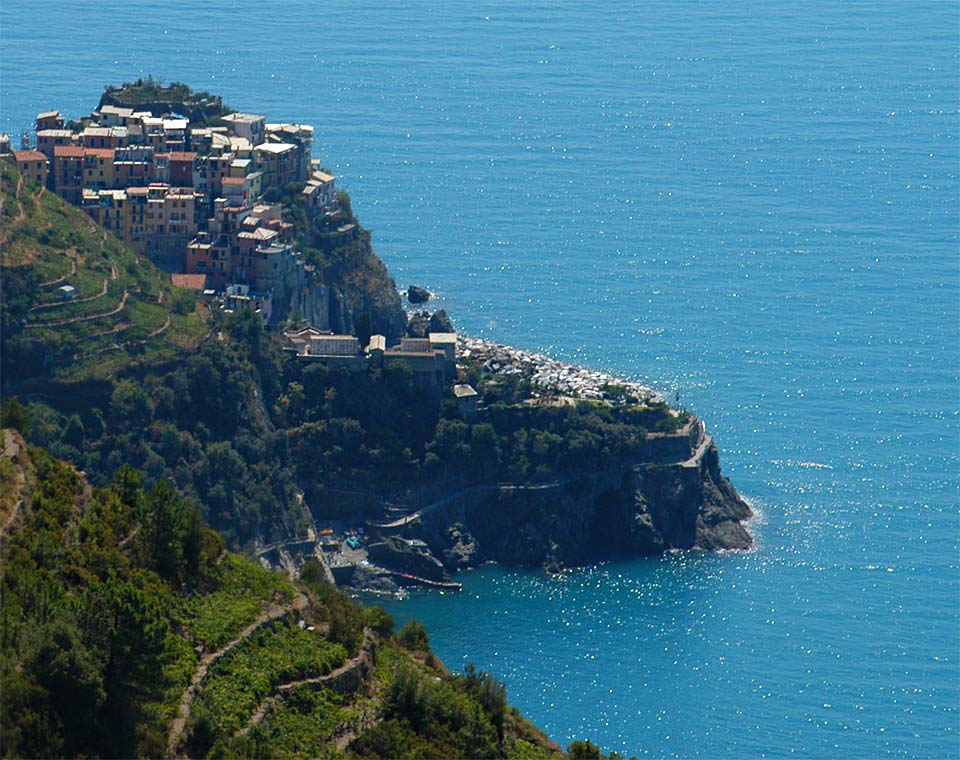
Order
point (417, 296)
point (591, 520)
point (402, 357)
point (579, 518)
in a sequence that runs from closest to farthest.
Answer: point (579, 518), point (591, 520), point (402, 357), point (417, 296)

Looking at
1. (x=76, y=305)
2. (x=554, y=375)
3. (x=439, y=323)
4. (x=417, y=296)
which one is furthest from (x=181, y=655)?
(x=417, y=296)

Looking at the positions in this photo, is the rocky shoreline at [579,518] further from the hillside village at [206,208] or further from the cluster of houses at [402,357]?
the hillside village at [206,208]

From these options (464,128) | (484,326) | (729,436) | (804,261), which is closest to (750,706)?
(729,436)

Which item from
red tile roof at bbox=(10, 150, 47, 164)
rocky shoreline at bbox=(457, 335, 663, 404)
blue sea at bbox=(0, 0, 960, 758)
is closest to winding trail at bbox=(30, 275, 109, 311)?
red tile roof at bbox=(10, 150, 47, 164)

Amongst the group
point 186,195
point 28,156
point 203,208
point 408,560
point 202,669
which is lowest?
point 202,669

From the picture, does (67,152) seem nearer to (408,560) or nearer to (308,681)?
(408,560)

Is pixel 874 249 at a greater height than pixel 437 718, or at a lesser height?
greater

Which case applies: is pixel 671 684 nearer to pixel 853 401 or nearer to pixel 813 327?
pixel 853 401
